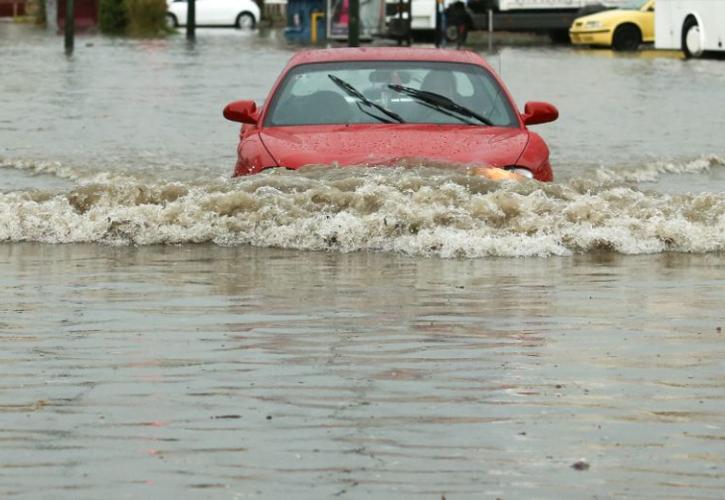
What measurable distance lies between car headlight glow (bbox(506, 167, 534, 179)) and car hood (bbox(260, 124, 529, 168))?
0.16 feet

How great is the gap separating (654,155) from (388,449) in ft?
50.1

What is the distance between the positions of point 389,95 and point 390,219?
5.14 feet

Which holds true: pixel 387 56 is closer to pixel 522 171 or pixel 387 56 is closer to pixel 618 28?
pixel 522 171

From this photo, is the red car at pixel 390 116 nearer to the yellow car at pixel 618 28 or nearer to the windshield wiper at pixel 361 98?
the windshield wiper at pixel 361 98

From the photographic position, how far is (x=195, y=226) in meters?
12.0

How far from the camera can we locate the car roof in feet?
44.1

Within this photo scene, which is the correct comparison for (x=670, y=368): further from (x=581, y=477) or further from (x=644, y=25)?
(x=644, y=25)

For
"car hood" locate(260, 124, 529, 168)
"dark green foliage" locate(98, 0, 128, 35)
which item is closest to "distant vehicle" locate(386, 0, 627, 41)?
"dark green foliage" locate(98, 0, 128, 35)

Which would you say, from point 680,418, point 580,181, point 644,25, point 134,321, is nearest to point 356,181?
point 580,181

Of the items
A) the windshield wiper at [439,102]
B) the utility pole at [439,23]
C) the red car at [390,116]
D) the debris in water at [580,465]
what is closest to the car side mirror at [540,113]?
the red car at [390,116]

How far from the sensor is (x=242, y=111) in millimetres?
12883

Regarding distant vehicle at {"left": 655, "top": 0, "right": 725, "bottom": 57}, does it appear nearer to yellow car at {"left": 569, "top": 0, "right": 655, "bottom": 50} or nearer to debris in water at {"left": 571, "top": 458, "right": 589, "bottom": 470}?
yellow car at {"left": 569, "top": 0, "right": 655, "bottom": 50}

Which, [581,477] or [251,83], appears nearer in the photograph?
[581,477]

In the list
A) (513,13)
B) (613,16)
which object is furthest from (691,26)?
(513,13)
